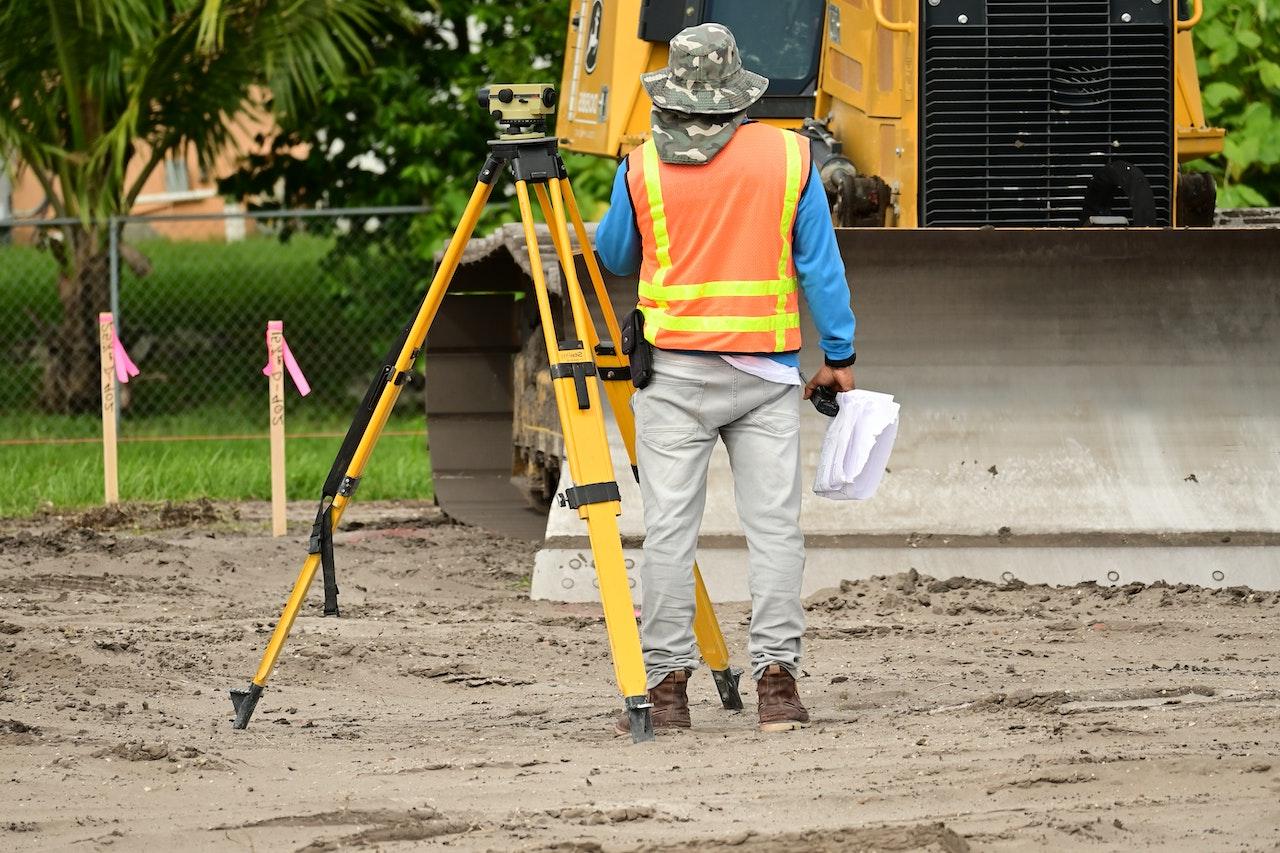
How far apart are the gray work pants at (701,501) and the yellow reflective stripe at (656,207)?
0.85 feet

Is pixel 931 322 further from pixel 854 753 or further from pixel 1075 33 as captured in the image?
pixel 854 753

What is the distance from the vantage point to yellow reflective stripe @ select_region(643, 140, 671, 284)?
4.91 m

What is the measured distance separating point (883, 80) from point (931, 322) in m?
1.09

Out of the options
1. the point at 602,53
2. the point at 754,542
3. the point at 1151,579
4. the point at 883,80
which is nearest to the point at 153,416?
the point at 602,53

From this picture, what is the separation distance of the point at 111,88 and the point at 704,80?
1018 cm

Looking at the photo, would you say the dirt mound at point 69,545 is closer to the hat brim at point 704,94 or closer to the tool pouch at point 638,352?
the tool pouch at point 638,352

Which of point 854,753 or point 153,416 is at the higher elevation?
point 854,753

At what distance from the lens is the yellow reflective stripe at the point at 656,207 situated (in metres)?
4.91

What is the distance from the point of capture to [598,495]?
4.77m

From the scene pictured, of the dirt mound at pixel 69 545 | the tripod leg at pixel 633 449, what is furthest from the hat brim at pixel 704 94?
the dirt mound at pixel 69 545

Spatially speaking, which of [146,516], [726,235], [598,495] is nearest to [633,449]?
[598,495]

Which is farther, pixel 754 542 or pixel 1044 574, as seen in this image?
pixel 1044 574

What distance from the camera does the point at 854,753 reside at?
178 inches

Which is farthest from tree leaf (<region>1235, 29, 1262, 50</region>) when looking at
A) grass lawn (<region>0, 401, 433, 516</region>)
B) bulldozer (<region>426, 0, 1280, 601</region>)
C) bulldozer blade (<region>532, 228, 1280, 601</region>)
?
grass lawn (<region>0, 401, 433, 516</region>)
